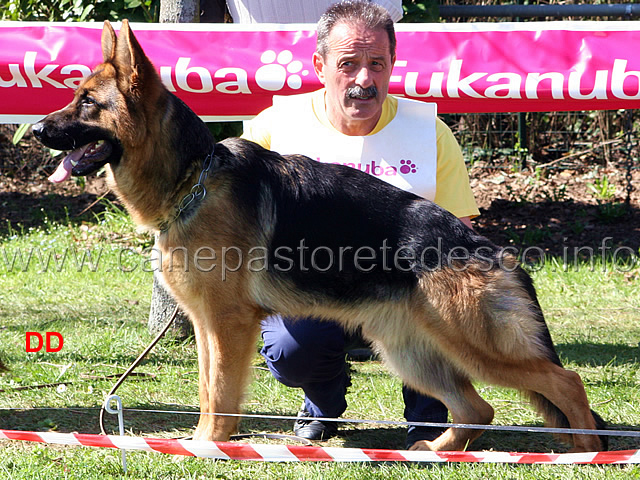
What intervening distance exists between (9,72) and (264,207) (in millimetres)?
2681

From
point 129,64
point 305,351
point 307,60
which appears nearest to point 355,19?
point 129,64

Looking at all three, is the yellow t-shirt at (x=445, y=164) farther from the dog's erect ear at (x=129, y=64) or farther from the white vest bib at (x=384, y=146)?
the dog's erect ear at (x=129, y=64)

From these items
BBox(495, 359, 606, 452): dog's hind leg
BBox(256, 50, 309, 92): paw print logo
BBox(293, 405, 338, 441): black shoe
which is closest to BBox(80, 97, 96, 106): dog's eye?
BBox(293, 405, 338, 441): black shoe

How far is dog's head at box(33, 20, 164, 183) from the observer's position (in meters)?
2.88

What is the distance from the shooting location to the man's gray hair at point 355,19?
345cm

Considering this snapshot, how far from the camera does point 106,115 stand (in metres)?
2.92

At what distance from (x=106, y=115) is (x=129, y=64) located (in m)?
0.23

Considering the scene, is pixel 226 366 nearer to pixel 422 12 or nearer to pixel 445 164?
pixel 445 164

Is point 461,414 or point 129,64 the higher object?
point 129,64

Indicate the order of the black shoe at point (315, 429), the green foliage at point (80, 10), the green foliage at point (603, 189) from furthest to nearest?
the green foliage at point (603, 189), the green foliage at point (80, 10), the black shoe at point (315, 429)

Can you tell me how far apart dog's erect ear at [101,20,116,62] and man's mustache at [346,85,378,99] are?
1142 mm

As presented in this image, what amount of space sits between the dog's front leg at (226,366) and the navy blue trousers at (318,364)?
0.39 m

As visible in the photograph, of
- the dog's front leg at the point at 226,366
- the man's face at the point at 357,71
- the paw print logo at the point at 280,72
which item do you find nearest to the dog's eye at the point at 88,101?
the dog's front leg at the point at 226,366

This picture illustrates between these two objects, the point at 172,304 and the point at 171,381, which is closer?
the point at 171,381
